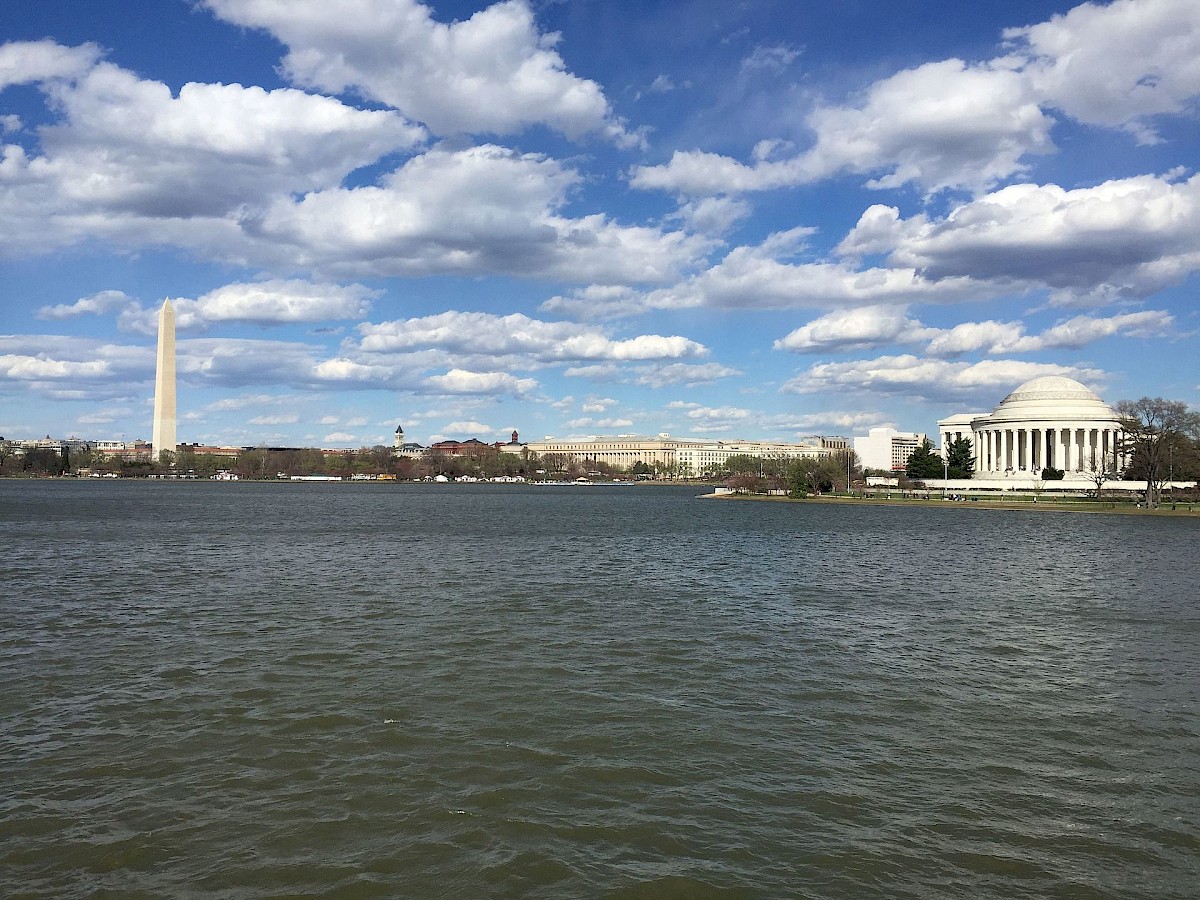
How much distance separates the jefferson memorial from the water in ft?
412

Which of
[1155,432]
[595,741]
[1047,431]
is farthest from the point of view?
[1047,431]

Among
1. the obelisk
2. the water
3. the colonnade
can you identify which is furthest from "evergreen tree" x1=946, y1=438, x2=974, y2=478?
the obelisk

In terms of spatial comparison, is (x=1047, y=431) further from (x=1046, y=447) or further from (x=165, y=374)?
(x=165, y=374)

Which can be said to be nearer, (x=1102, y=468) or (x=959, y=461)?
(x=1102, y=468)

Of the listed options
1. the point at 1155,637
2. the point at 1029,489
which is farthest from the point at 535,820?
the point at 1029,489

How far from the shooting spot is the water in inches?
345

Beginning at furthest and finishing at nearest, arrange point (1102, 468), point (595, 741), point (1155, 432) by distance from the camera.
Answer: point (1102, 468) < point (1155, 432) < point (595, 741)

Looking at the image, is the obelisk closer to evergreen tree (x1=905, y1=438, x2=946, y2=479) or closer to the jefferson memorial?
evergreen tree (x1=905, y1=438, x2=946, y2=479)

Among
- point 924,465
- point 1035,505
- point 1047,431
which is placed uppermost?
point 1047,431

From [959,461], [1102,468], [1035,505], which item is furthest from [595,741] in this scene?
[959,461]

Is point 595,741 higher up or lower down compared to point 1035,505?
lower down

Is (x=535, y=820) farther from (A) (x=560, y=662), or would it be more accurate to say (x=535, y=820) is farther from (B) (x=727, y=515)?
(B) (x=727, y=515)

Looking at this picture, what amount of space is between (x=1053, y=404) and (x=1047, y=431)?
18.7 feet

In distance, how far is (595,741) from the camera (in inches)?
500
